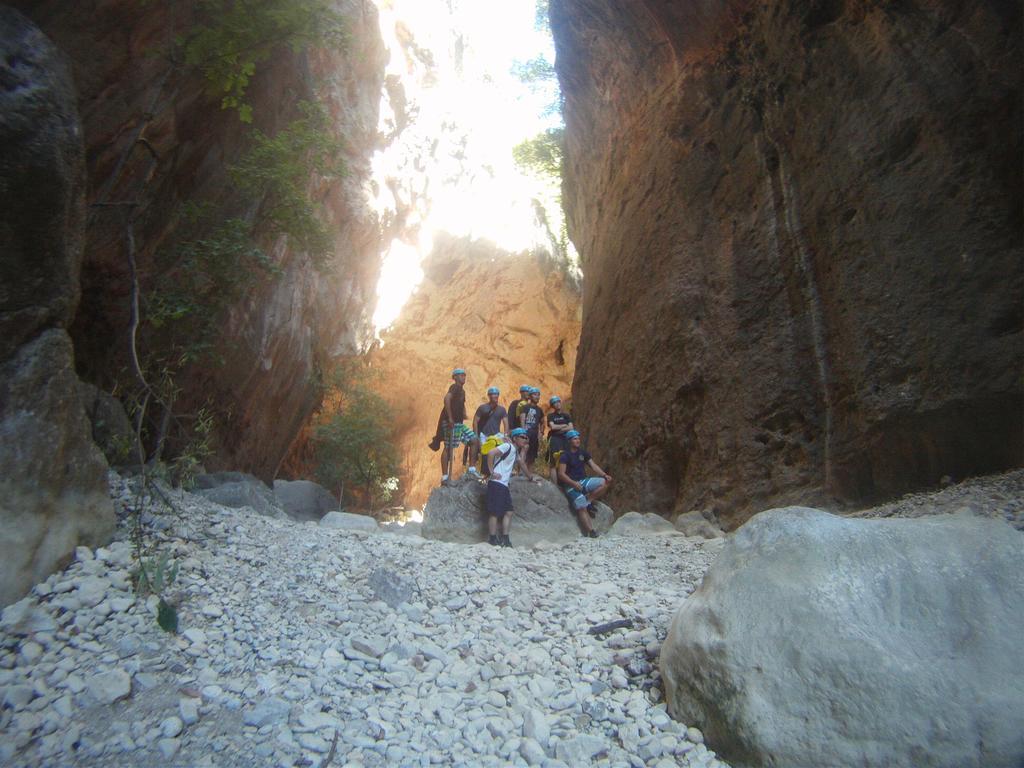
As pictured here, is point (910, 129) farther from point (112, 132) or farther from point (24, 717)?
point (24, 717)

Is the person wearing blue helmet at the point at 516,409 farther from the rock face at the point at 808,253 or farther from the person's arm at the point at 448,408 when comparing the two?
the rock face at the point at 808,253

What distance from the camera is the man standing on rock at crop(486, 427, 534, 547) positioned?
688cm

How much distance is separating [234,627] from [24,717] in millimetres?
1011

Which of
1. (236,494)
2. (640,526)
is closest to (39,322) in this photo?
(236,494)

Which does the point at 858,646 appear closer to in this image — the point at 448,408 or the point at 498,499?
the point at 498,499

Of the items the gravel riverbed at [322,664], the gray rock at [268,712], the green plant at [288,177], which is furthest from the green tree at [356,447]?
the gray rock at [268,712]

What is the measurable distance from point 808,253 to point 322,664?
6.79 metres

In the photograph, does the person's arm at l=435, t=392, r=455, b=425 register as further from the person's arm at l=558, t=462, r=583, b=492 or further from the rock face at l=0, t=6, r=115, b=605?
the rock face at l=0, t=6, r=115, b=605

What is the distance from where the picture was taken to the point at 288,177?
7.82 meters

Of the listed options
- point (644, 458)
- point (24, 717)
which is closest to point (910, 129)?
point (644, 458)

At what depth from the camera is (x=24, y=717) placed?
2.83 metres

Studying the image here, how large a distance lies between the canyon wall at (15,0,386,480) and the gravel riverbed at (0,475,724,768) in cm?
228

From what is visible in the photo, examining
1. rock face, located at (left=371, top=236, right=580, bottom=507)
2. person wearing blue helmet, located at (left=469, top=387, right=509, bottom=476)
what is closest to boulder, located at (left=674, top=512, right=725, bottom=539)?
person wearing blue helmet, located at (left=469, top=387, right=509, bottom=476)

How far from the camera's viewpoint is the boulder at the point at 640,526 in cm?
756
